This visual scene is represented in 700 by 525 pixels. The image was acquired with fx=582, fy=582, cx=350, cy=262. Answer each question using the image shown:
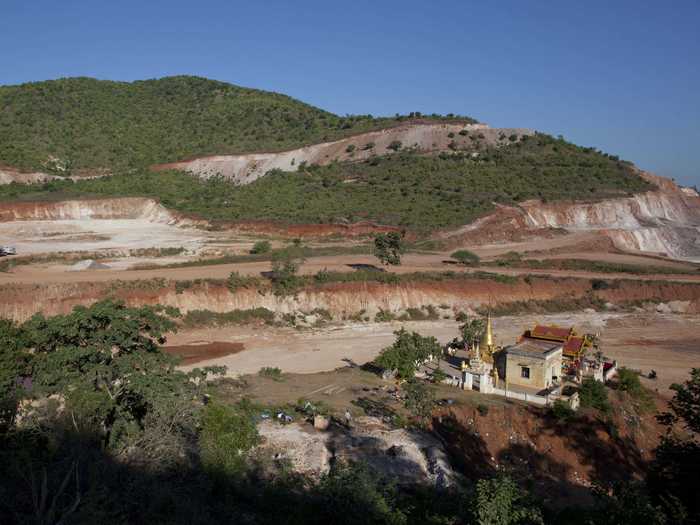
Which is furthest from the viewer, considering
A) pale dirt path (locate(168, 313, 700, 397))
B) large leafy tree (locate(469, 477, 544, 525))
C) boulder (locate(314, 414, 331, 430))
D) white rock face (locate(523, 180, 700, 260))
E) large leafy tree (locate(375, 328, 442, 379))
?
white rock face (locate(523, 180, 700, 260))

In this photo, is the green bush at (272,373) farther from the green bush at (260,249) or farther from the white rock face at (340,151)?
the white rock face at (340,151)

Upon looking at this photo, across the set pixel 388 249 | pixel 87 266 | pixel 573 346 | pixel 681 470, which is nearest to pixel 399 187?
pixel 388 249

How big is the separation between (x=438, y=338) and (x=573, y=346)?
8.74 metres

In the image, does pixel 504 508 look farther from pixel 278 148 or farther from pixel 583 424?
pixel 278 148

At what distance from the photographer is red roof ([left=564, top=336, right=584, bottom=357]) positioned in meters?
23.3

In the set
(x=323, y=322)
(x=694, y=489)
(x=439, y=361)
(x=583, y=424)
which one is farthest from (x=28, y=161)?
(x=694, y=489)

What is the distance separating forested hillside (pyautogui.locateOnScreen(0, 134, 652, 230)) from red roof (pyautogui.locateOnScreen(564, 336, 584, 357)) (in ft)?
99.3

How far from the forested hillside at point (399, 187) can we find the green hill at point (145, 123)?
40.0 feet

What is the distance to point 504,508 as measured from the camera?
9.56 m

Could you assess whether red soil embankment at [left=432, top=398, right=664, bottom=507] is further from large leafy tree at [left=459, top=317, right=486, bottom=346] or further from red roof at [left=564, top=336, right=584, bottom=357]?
large leafy tree at [left=459, top=317, right=486, bottom=346]

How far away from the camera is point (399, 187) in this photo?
6500 centimetres

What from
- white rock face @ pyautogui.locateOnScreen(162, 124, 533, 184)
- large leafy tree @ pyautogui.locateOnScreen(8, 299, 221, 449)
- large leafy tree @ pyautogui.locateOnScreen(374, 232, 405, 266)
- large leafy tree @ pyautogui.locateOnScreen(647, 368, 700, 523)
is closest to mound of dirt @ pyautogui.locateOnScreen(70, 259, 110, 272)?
large leafy tree @ pyautogui.locateOnScreen(374, 232, 405, 266)

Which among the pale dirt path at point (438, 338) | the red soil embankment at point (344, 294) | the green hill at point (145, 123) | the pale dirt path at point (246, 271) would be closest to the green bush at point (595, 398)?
the pale dirt path at point (438, 338)

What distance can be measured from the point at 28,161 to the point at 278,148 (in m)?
33.8
